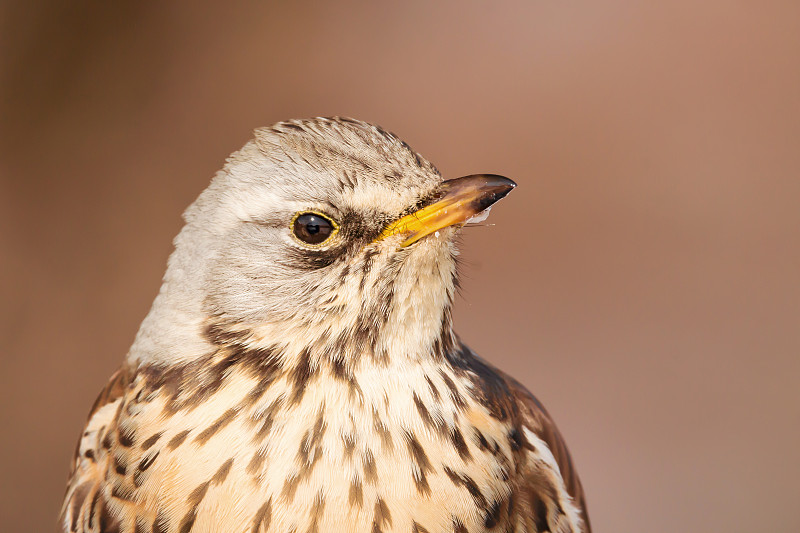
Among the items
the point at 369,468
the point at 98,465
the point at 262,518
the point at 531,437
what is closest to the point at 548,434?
the point at 531,437

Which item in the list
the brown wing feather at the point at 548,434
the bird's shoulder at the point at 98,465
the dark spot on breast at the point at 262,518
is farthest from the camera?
the brown wing feather at the point at 548,434

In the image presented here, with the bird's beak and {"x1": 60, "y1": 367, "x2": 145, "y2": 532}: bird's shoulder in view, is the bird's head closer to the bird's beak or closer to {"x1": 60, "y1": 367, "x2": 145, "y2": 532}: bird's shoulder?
the bird's beak

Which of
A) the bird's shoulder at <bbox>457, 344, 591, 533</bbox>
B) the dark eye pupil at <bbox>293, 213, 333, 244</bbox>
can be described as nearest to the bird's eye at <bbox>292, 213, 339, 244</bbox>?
the dark eye pupil at <bbox>293, 213, 333, 244</bbox>

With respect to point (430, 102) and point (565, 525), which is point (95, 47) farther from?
point (565, 525)

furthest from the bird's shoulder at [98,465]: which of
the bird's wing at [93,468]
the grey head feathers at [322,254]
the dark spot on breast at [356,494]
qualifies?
the dark spot on breast at [356,494]

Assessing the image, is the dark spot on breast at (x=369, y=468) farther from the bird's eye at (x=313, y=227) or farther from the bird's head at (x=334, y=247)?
the bird's eye at (x=313, y=227)

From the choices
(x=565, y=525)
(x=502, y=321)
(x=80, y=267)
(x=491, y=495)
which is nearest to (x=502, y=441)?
(x=491, y=495)
